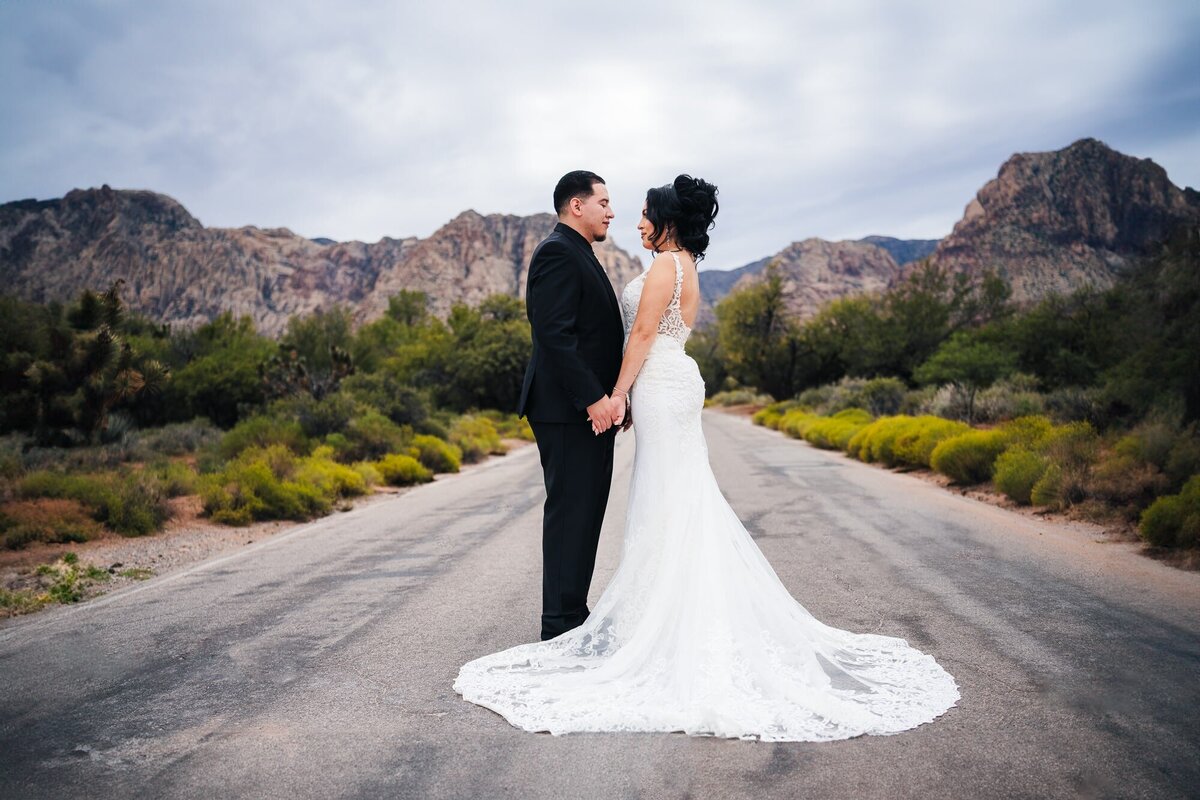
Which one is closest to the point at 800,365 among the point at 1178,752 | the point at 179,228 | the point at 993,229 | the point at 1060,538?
the point at 1060,538

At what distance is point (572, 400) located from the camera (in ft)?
15.9

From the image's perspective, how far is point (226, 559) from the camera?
28.7 ft

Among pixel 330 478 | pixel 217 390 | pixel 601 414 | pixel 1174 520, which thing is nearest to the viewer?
pixel 601 414

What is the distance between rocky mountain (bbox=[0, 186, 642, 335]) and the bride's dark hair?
430ft

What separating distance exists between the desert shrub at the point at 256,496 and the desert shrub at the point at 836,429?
14582mm

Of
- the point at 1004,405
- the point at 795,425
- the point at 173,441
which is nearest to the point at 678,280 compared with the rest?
the point at 1004,405

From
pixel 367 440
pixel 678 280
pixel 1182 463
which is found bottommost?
pixel 1182 463

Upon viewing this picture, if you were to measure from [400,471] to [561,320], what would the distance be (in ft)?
43.4

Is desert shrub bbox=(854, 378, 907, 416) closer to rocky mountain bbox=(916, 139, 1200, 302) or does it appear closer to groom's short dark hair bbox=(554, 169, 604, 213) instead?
groom's short dark hair bbox=(554, 169, 604, 213)

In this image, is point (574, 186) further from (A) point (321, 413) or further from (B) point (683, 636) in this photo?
(A) point (321, 413)

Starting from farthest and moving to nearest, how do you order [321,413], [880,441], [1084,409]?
[321,413], [880,441], [1084,409]

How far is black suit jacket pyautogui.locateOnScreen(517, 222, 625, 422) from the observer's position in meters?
4.72

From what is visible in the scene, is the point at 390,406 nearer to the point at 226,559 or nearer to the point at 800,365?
the point at 226,559

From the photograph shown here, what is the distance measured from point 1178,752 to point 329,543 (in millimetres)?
8261
